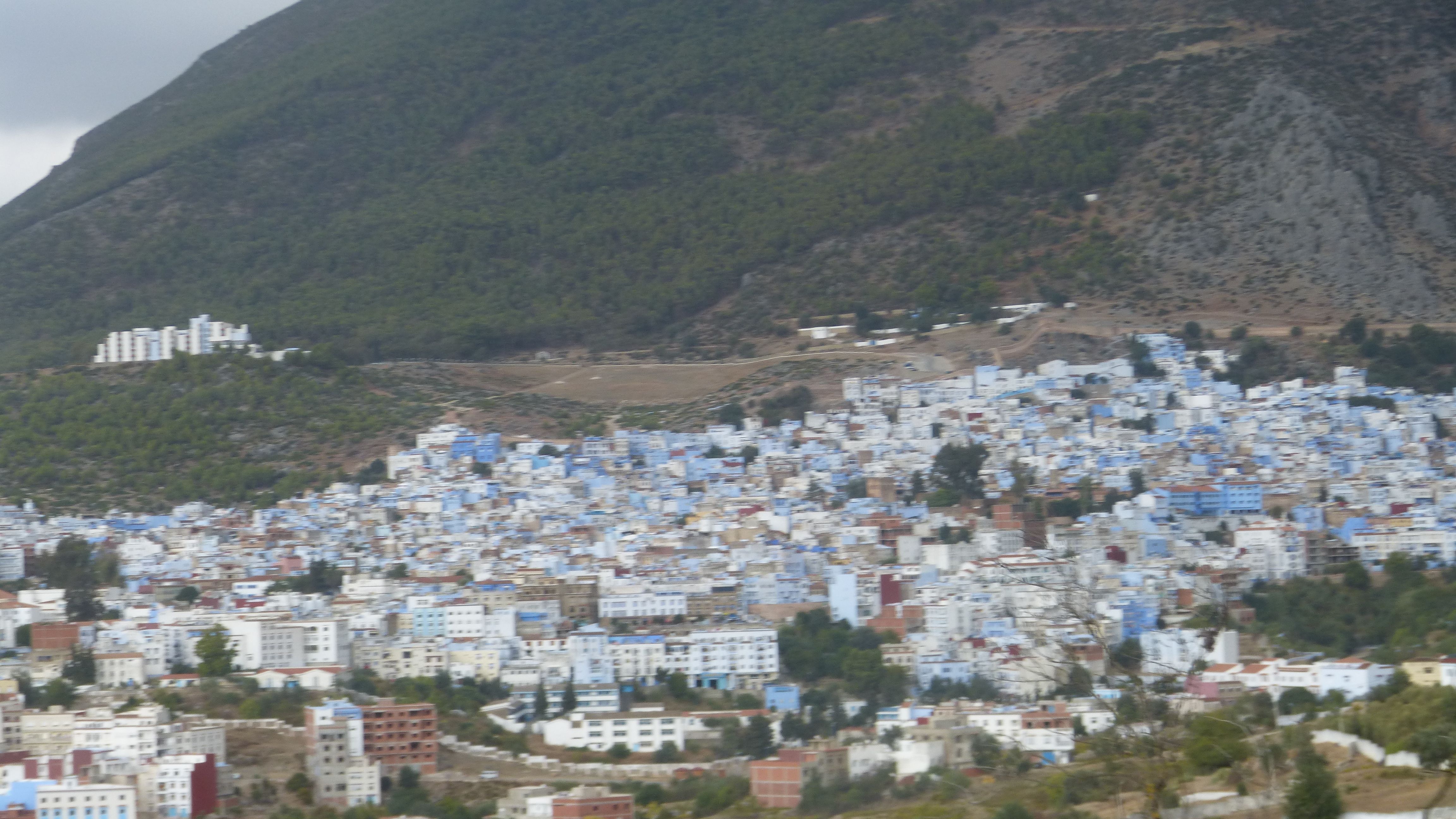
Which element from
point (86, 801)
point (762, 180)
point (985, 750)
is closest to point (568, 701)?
point (985, 750)

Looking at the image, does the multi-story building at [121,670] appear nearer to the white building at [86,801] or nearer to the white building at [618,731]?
the white building at [618,731]

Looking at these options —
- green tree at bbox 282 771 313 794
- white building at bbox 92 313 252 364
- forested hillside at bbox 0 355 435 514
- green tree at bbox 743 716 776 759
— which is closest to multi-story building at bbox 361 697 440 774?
green tree at bbox 282 771 313 794

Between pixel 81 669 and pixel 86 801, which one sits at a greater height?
pixel 81 669

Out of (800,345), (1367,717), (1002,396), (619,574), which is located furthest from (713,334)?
(1367,717)

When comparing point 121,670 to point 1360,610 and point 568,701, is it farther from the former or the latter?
point 1360,610

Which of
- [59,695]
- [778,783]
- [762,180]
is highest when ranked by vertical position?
[762,180]

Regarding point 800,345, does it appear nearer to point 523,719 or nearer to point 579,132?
point 579,132
